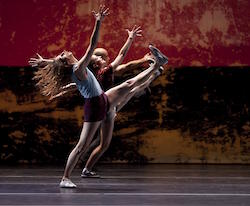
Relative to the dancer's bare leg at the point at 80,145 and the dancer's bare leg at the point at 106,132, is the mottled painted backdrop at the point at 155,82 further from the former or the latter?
the dancer's bare leg at the point at 80,145

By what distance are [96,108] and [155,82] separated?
2575 mm

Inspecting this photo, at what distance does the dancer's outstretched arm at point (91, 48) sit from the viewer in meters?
4.34

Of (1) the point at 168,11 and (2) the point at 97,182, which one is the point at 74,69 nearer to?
(2) the point at 97,182

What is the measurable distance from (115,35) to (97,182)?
8.33 feet

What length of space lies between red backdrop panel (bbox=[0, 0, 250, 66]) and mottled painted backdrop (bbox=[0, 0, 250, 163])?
0.01 metres

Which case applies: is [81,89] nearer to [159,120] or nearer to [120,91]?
[120,91]

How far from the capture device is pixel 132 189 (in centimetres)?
456

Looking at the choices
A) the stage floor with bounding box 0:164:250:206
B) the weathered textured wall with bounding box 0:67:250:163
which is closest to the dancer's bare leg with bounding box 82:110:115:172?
the stage floor with bounding box 0:164:250:206

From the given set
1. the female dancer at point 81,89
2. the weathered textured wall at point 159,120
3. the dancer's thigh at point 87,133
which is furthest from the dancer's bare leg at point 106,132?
the weathered textured wall at point 159,120

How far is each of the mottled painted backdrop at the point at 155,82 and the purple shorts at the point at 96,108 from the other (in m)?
2.43

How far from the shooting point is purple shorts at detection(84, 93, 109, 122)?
4.69 meters

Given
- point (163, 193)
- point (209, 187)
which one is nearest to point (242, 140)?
point (209, 187)

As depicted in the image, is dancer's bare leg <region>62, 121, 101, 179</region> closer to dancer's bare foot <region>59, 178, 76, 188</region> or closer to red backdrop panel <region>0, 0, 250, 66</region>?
dancer's bare foot <region>59, 178, 76, 188</region>

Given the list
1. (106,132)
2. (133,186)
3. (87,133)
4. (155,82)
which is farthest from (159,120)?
(87,133)
